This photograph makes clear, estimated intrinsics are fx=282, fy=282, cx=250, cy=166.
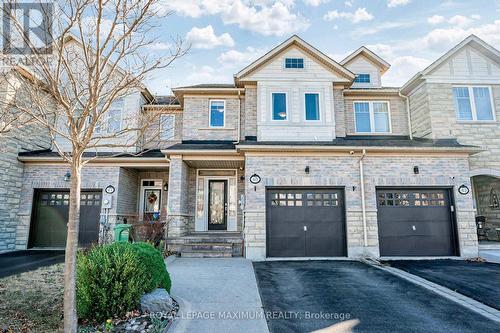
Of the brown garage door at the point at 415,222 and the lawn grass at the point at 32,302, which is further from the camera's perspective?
the brown garage door at the point at 415,222

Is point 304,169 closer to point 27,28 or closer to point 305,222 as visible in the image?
point 305,222

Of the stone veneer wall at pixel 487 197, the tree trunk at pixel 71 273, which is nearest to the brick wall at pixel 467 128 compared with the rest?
the stone veneer wall at pixel 487 197

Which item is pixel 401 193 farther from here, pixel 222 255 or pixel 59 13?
pixel 59 13

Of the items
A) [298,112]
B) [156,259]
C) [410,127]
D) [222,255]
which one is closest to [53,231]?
[222,255]

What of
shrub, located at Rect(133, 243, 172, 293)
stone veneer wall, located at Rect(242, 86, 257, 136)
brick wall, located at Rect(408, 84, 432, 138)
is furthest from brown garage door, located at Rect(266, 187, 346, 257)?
shrub, located at Rect(133, 243, 172, 293)

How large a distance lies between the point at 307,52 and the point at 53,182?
11.3m

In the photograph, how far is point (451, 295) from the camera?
550 centimetres

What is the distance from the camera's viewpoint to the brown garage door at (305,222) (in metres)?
9.40

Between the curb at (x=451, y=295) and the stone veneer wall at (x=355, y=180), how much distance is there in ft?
6.71

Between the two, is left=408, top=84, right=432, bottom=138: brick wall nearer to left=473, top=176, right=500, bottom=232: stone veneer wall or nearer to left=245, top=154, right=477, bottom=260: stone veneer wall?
left=245, top=154, right=477, bottom=260: stone veneer wall

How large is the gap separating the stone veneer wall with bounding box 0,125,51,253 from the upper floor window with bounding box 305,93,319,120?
32.9 ft

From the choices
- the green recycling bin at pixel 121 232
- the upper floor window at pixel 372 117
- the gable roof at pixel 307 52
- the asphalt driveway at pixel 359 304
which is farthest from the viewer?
the upper floor window at pixel 372 117

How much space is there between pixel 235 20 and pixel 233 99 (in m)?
4.71

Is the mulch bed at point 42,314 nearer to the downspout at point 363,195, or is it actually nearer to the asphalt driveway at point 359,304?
the asphalt driveway at point 359,304
